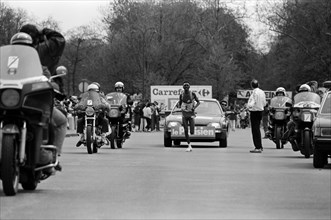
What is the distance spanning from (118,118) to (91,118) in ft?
12.3

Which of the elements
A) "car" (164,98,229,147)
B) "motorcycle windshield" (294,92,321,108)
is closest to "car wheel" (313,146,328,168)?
"motorcycle windshield" (294,92,321,108)

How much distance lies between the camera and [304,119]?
21062mm

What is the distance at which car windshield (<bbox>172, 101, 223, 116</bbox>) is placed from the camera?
29922 mm

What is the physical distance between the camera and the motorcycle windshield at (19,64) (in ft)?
37.7

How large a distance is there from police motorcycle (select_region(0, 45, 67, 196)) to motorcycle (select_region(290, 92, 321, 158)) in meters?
9.66

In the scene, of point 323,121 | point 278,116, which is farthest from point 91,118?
point 323,121

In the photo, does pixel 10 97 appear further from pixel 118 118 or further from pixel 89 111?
pixel 118 118

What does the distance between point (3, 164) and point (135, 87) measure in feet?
258

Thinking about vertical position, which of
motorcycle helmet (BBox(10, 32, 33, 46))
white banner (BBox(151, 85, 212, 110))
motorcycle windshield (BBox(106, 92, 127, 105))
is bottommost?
motorcycle windshield (BBox(106, 92, 127, 105))

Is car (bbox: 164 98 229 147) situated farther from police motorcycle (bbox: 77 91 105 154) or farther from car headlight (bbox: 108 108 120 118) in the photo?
police motorcycle (bbox: 77 91 105 154)

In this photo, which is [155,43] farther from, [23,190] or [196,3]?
[23,190]

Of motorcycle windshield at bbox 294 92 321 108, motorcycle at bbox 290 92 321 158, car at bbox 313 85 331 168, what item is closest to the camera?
car at bbox 313 85 331 168

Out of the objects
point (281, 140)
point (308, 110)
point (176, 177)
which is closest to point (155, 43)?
point (281, 140)

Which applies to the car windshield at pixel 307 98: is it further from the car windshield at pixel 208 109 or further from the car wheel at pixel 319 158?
the car windshield at pixel 208 109
